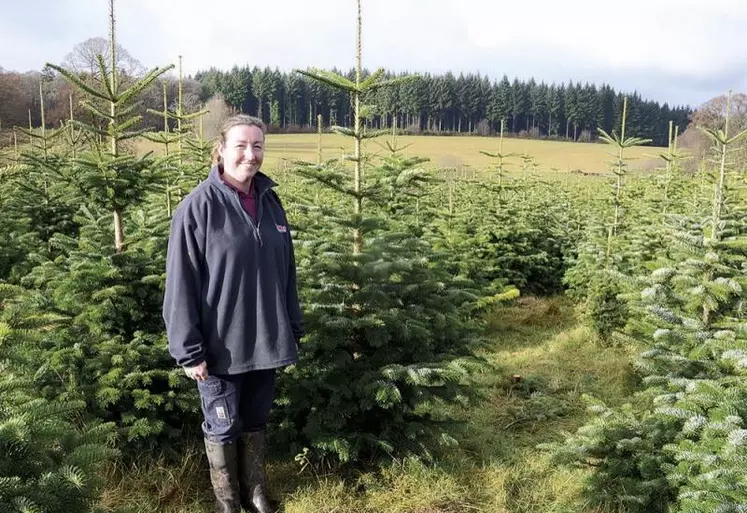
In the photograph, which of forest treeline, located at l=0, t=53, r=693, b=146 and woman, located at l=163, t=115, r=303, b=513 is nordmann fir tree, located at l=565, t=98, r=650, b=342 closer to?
woman, located at l=163, t=115, r=303, b=513

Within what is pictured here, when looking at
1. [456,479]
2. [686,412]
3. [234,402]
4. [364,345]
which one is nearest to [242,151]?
[234,402]

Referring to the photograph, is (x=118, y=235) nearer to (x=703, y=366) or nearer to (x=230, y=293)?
(x=230, y=293)

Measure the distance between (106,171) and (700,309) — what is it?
5.39 meters

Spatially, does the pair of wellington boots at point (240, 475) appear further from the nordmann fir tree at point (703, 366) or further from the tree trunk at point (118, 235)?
the nordmann fir tree at point (703, 366)

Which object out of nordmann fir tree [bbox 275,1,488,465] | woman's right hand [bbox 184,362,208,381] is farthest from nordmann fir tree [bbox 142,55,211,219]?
woman's right hand [bbox 184,362,208,381]

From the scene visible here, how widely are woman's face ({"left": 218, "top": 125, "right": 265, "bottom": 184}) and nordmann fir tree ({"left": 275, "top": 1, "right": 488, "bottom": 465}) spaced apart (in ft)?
3.95

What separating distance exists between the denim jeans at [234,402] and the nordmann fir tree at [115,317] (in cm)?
76

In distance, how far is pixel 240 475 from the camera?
3441mm

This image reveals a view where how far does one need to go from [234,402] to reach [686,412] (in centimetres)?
280

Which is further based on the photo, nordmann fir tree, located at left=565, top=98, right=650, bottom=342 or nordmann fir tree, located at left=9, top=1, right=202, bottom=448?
nordmann fir tree, located at left=565, top=98, right=650, bottom=342

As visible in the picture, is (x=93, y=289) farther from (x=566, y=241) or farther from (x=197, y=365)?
(x=566, y=241)

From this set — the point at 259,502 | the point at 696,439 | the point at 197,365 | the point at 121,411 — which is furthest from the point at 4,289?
the point at 696,439

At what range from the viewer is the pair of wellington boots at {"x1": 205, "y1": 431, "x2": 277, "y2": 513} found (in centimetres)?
323

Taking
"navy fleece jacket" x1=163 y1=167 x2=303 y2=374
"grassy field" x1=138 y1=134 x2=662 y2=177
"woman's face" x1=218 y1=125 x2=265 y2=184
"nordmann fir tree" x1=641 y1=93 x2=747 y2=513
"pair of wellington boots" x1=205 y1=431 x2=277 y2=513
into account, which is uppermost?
"grassy field" x1=138 y1=134 x2=662 y2=177
